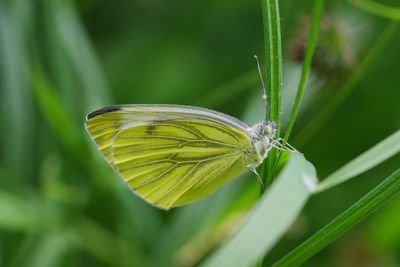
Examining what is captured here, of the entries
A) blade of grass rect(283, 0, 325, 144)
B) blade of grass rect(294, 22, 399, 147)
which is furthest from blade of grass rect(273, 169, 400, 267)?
blade of grass rect(294, 22, 399, 147)

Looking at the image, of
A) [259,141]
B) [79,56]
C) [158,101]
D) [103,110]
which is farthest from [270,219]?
[158,101]

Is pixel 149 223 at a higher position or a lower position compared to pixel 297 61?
lower

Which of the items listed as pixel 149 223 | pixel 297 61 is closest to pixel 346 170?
pixel 297 61

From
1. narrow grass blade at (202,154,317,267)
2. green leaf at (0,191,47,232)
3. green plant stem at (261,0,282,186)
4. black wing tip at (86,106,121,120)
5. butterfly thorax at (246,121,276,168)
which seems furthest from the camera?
green leaf at (0,191,47,232)

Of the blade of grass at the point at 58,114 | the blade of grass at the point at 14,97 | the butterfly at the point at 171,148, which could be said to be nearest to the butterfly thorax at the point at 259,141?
the butterfly at the point at 171,148

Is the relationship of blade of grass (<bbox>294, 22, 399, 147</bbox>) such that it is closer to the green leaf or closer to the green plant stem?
the green plant stem

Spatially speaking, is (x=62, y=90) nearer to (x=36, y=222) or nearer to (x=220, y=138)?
(x=36, y=222)
